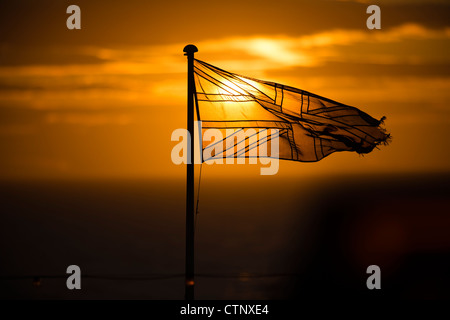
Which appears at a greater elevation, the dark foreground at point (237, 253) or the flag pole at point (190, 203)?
Result: the flag pole at point (190, 203)

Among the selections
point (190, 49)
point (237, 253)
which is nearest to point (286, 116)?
point (190, 49)

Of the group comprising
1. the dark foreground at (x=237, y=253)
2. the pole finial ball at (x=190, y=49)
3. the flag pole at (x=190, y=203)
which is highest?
the pole finial ball at (x=190, y=49)

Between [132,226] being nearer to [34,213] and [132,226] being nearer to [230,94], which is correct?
[34,213]

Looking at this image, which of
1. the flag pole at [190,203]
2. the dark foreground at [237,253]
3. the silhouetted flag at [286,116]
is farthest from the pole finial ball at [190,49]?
the dark foreground at [237,253]

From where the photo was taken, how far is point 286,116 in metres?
11.0

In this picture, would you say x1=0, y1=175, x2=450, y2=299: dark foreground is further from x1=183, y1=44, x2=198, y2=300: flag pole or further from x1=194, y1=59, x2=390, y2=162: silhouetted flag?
x1=183, y1=44, x2=198, y2=300: flag pole

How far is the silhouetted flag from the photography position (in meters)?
10.6

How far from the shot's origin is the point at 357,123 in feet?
A: 36.8

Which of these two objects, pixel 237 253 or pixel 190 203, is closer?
pixel 190 203

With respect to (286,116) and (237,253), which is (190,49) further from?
(237,253)

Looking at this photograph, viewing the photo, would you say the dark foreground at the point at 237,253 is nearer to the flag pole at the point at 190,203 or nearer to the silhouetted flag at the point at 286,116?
the silhouetted flag at the point at 286,116

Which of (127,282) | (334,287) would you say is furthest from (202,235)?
(334,287)

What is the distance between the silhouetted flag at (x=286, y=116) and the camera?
10.6 metres

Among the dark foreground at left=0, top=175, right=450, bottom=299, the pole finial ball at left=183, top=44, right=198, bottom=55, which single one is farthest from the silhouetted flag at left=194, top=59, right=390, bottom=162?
the dark foreground at left=0, top=175, right=450, bottom=299
